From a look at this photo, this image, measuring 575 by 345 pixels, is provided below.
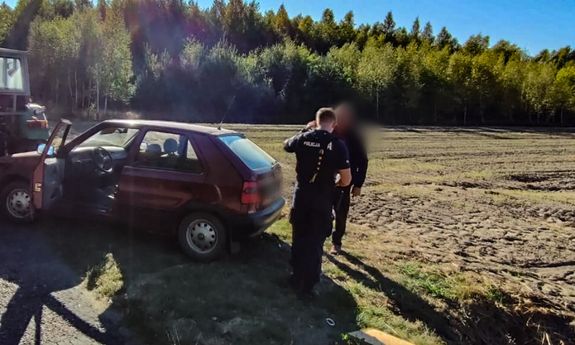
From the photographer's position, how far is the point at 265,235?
636 centimetres

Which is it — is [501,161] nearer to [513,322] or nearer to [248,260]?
[513,322]

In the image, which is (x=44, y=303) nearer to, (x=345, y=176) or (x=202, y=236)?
(x=202, y=236)

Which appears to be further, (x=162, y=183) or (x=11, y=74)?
(x=11, y=74)

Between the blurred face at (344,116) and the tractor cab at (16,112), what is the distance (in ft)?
17.0

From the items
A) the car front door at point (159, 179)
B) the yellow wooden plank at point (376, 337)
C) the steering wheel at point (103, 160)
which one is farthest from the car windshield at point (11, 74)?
the yellow wooden plank at point (376, 337)

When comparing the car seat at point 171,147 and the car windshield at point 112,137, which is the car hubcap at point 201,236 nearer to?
the car seat at point 171,147

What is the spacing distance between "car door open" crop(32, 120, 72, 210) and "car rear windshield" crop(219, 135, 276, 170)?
1.95m

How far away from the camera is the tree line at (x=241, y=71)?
2838 cm

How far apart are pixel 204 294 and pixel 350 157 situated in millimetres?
2447

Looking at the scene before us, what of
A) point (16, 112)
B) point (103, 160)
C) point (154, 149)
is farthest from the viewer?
point (16, 112)

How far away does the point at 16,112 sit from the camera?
7918mm

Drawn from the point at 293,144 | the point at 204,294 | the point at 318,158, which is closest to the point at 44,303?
the point at 204,294

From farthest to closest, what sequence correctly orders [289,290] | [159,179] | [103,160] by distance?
1. [103,160]
2. [159,179]
3. [289,290]

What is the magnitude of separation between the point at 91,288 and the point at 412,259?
4.08m
